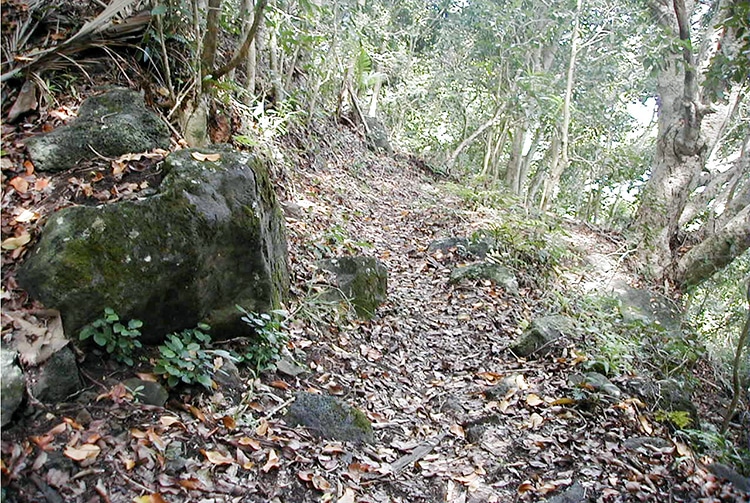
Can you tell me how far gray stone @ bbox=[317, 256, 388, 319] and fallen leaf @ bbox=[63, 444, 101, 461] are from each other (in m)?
2.90

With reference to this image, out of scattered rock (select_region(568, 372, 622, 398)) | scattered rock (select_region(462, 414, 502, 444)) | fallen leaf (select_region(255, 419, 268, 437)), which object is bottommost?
scattered rock (select_region(462, 414, 502, 444))

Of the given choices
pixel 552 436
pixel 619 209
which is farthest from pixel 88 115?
pixel 619 209

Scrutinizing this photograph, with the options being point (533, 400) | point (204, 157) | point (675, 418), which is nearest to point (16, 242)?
point (204, 157)

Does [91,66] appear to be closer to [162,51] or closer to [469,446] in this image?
[162,51]

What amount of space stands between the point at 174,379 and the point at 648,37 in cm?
1083

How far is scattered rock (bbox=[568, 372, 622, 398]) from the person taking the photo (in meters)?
4.21

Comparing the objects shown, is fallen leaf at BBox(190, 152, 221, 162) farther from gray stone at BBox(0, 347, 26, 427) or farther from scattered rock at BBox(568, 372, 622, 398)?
scattered rock at BBox(568, 372, 622, 398)

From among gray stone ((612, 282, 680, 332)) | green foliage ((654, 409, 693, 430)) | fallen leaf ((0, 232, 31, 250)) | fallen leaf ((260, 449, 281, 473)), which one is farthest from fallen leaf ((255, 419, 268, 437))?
gray stone ((612, 282, 680, 332))

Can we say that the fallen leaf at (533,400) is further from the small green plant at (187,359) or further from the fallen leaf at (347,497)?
the small green plant at (187,359)

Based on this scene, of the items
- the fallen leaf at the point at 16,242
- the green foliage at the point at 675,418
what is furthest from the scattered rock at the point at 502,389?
the fallen leaf at the point at 16,242

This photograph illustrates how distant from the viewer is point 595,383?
169 inches

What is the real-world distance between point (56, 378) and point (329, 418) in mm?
1664

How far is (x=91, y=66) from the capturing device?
13.7 feet

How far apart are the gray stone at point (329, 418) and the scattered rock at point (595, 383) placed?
1.98m
